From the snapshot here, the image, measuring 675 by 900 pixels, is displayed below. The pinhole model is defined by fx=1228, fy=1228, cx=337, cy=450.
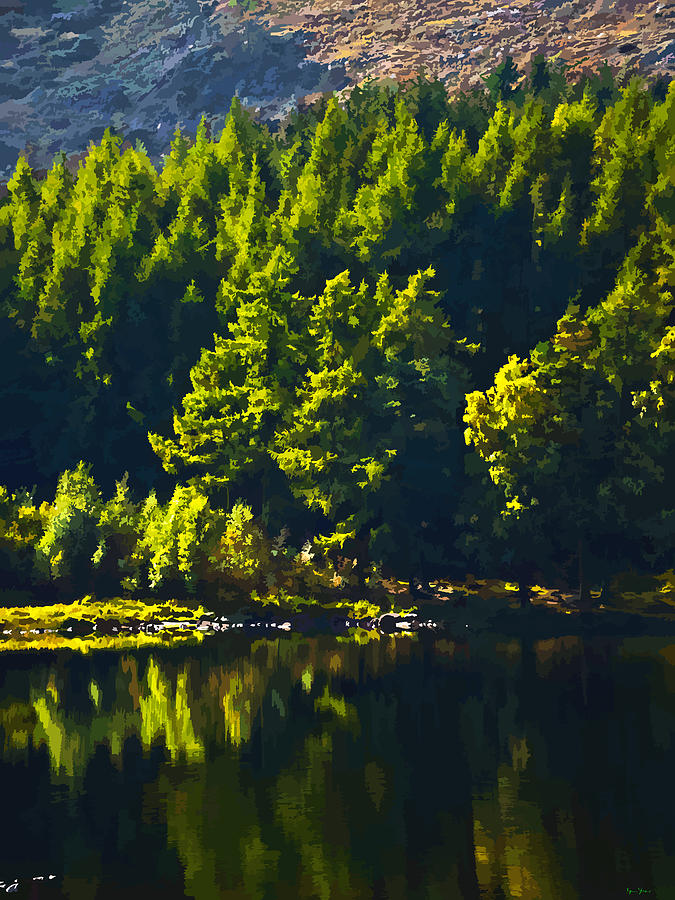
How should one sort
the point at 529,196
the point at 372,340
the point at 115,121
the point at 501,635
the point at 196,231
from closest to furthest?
1. the point at 501,635
2. the point at 372,340
3. the point at 529,196
4. the point at 196,231
5. the point at 115,121

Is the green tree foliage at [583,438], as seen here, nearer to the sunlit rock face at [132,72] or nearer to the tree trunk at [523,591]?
the tree trunk at [523,591]

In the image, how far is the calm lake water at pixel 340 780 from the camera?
17078mm

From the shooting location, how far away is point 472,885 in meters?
16.5

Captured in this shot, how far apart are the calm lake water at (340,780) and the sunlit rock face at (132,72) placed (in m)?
132

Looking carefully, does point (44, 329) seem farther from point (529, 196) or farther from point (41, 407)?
point (529, 196)

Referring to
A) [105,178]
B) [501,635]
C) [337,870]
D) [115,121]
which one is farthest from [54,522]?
[115,121]

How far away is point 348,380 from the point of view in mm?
56625

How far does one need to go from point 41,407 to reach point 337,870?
5149 centimetres

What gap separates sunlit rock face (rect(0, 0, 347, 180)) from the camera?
164 meters
